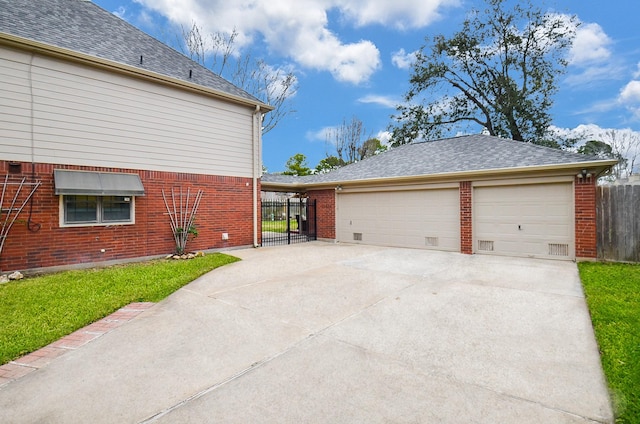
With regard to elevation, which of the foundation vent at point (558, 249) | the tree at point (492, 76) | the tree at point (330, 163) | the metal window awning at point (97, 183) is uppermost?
the tree at point (492, 76)

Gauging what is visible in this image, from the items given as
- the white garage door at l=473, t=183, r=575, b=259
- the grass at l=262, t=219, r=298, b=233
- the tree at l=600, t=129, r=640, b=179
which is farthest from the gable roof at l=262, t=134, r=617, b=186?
the tree at l=600, t=129, r=640, b=179

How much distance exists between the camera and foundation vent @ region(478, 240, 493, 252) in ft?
29.5

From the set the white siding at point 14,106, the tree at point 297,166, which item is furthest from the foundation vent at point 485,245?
the tree at point 297,166

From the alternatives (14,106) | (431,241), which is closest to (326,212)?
(431,241)

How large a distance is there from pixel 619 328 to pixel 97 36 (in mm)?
12183

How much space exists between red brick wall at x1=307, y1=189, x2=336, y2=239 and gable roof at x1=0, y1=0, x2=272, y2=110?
4.49m

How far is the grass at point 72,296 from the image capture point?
355 cm

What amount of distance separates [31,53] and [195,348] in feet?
25.0

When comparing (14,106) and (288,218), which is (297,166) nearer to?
(288,218)

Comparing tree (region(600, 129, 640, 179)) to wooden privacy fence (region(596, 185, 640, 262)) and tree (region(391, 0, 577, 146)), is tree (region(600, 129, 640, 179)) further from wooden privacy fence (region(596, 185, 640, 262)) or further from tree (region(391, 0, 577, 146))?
wooden privacy fence (region(596, 185, 640, 262))

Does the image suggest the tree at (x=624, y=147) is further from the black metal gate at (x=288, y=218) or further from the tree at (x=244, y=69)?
the black metal gate at (x=288, y=218)

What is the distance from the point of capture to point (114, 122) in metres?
7.66

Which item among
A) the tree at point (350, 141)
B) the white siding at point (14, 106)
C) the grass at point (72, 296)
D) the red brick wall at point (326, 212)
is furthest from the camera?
the tree at point (350, 141)

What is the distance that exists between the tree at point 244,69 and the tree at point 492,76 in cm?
827
